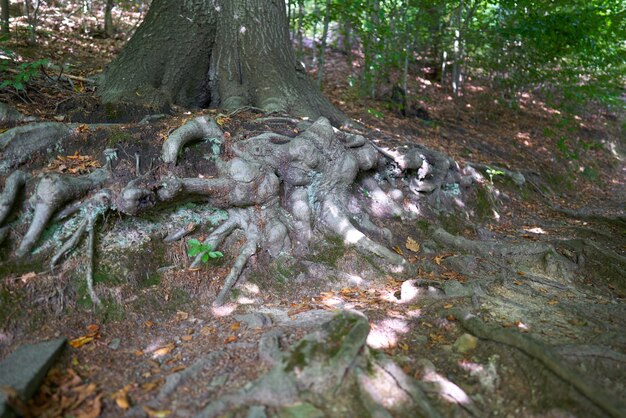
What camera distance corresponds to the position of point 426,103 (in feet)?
40.5

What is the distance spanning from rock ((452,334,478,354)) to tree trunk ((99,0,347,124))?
4.01 m

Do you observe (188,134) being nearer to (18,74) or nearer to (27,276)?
(27,276)

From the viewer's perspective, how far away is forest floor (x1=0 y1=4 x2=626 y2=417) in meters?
2.75

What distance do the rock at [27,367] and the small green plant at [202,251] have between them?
1.30 m

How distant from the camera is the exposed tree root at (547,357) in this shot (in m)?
2.51

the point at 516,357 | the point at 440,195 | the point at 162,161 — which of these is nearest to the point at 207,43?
the point at 162,161

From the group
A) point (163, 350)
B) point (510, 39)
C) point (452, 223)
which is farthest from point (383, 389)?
point (510, 39)

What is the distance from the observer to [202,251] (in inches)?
162

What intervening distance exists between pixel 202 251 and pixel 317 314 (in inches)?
50.5

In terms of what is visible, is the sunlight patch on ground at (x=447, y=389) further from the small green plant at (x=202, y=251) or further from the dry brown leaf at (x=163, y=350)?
the small green plant at (x=202, y=251)

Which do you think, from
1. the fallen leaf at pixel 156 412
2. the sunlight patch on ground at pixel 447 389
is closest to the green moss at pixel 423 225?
the sunlight patch on ground at pixel 447 389

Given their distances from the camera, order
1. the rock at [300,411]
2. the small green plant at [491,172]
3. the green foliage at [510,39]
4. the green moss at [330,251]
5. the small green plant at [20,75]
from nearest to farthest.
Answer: the rock at [300,411], the green moss at [330,251], the small green plant at [20,75], the small green plant at [491,172], the green foliage at [510,39]

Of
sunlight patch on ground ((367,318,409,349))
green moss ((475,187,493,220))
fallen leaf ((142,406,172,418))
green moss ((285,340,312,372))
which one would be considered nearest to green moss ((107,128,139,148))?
fallen leaf ((142,406,172,418))

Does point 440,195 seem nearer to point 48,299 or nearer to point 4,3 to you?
point 48,299
